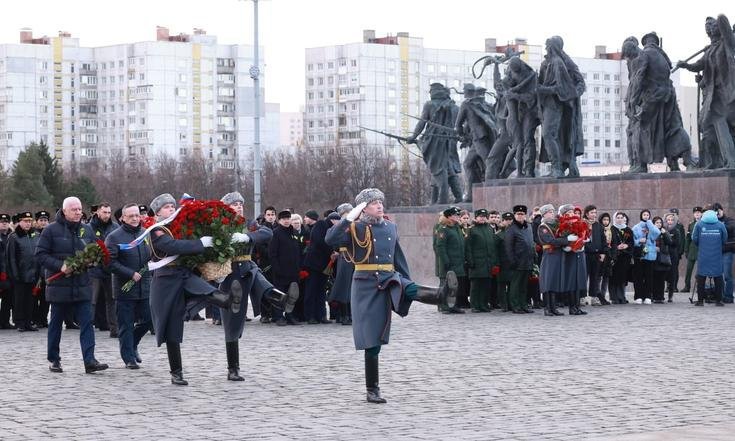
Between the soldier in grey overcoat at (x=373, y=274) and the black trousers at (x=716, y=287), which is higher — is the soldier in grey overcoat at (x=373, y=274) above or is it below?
above

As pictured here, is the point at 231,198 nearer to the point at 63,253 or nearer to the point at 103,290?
the point at 63,253

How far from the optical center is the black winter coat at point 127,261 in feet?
48.7

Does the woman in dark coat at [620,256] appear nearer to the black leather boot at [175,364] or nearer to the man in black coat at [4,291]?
the man in black coat at [4,291]

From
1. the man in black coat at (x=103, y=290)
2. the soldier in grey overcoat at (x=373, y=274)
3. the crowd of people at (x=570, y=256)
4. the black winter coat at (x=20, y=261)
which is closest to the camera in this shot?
the soldier in grey overcoat at (x=373, y=274)

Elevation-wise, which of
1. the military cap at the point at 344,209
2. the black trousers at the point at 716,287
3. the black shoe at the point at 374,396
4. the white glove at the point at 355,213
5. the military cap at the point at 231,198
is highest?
the military cap at the point at 231,198

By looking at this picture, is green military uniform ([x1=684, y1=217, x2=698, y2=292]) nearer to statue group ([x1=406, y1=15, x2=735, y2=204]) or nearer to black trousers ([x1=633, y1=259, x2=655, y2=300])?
black trousers ([x1=633, y1=259, x2=655, y2=300])

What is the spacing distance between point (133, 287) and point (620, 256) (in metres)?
11.4

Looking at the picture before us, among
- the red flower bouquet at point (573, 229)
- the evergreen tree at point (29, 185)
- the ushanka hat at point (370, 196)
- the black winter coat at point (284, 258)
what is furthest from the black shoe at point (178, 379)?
the evergreen tree at point (29, 185)

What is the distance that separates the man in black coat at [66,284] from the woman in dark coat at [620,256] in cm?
1139

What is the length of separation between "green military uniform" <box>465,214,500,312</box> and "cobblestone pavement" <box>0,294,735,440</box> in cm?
367

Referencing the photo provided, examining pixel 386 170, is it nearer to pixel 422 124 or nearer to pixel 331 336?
pixel 422 124

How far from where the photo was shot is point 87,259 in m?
14.1

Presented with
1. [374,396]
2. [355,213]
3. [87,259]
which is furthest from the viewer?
[87,259]

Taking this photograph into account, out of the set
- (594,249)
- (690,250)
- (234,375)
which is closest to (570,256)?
(594,249)
